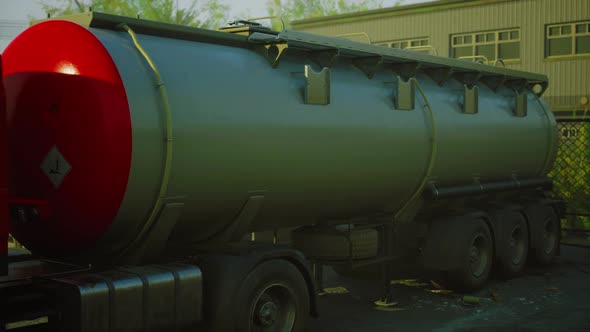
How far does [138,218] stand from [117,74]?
1.29 meters

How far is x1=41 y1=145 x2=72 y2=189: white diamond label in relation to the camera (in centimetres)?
674

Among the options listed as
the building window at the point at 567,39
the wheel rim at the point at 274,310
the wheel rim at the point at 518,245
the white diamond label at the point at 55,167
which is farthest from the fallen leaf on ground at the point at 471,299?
the building window at the point at 567,39

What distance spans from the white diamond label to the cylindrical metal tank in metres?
0.01

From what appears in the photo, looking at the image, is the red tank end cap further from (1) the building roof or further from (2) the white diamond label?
(1) the building roof

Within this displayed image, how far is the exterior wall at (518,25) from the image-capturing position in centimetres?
3525

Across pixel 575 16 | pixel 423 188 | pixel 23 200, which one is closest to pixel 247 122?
pixel 23 200

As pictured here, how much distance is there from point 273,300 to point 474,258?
15.5 feet

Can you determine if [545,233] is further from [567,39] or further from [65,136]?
[567,39]

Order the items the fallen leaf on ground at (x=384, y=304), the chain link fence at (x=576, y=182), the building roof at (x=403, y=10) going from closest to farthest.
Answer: the fallen leaf on ground at (x=384, y=304) < the chain link fence at (x=576, y=182) < the building roof at (x=403, y=10)

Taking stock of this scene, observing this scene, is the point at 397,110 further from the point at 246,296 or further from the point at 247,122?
the point at 246,296

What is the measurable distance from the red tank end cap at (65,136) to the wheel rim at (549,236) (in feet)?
31.2

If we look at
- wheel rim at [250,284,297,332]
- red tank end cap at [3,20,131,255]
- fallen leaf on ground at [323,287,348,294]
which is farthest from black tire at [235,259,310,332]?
fallen leaf on ground at [323,287,348,294]

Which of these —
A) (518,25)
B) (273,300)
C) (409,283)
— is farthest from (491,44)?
(273,300)

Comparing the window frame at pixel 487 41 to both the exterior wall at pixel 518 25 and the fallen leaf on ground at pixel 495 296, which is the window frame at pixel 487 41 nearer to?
the exterior wall at pixel 518 25
